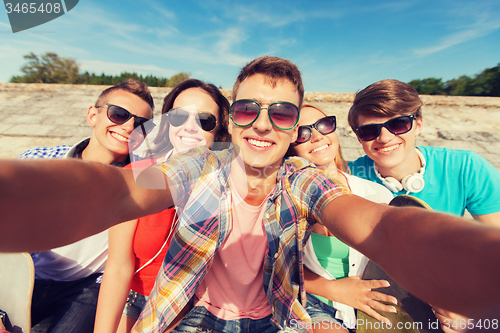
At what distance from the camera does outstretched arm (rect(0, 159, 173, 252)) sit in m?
0.45

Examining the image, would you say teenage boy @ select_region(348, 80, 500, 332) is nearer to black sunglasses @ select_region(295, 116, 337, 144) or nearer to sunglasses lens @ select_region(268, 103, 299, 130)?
black sunglasses @ select_region(295, 116, 337, 144)

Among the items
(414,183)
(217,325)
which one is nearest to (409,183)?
(414,183)

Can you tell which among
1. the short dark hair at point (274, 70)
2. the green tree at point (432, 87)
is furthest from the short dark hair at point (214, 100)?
the green tree at point (432, 87)

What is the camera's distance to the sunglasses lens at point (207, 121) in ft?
6.93

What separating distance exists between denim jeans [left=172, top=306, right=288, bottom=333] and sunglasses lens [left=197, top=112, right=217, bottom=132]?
1614mm

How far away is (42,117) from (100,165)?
7.53 meters

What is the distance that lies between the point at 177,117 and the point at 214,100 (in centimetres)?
44

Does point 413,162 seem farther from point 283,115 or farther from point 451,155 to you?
point 283,115

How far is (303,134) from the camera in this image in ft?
6.83

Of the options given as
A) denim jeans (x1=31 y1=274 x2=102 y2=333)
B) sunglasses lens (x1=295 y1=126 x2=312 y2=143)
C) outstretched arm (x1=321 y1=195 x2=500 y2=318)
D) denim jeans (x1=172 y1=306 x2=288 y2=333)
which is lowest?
denim jeans (x1=31 y1=274 x2=102 y2=333)

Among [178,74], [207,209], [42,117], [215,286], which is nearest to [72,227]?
[207,209]

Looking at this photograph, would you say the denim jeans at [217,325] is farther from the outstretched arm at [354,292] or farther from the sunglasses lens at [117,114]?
the sunglasses lens at [117,114]

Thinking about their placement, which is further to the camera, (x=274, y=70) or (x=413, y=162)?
(x=413, y=162)

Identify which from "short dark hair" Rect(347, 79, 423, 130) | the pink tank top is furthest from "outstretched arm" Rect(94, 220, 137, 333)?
"short dark hair" Rect(347, 79, 423, 130)
